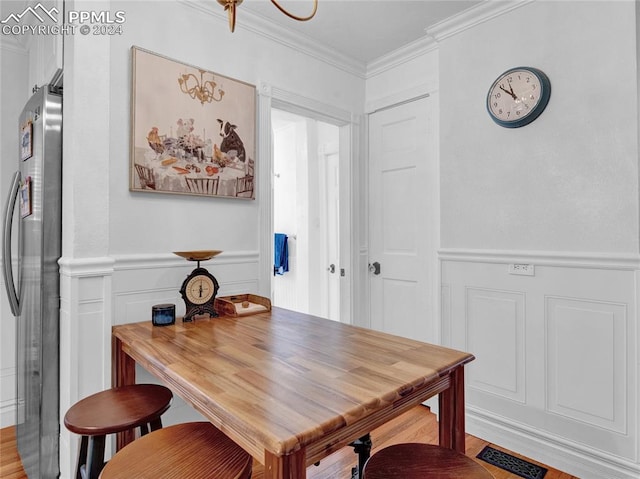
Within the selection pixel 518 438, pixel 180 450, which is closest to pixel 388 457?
pixel 180 450

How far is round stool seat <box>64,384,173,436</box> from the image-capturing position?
3.93 feet

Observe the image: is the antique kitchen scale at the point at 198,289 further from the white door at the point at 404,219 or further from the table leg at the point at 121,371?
the white door at the point at 404,219

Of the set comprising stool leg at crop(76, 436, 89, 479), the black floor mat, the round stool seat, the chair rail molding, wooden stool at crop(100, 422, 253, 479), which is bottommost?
the black floor mat

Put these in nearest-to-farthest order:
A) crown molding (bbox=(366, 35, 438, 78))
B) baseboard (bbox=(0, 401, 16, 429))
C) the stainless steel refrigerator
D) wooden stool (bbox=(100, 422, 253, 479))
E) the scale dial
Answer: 1. wooden stool (bbox=(100, 422, 253, 479))
2. the stainless steel refrigerator
3. the scale dial
4. baseboard (bbox=(0, 401, 16, 429))
5. crown molding (bbox=(366, 35, 438, 78))

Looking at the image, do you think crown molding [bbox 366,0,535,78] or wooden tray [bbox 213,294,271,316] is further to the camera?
crown molding [bbox 366,0,535,78]

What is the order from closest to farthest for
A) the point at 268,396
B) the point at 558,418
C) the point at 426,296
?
the point at 268,396 → the point at 558,418 → the point at 426,296

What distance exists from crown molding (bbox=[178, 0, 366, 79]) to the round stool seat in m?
2.03

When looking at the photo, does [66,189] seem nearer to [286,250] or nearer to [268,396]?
[268,396]

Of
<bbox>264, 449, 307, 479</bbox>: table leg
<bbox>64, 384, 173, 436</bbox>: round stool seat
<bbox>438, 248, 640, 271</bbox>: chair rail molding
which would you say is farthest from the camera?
<bbox>438, 248, 640, 271</bbox>: chair rail molding

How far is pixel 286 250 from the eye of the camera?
14.3 ft

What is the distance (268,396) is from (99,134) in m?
1.41

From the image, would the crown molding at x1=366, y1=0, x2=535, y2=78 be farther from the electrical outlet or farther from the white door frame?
the electrical outlet

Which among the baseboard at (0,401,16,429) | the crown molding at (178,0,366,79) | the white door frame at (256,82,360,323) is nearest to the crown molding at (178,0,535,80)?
the crown molding at (178,0,366,79)

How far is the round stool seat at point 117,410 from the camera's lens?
1.20 m
